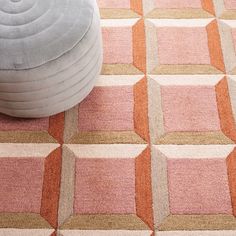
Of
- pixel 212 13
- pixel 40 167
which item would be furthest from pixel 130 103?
pixel 212 13

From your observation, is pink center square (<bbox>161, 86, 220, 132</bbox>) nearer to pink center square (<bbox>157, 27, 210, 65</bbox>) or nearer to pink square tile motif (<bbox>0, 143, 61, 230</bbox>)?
pink center square (<bbox>157, 27, 210, 65</bbox>)

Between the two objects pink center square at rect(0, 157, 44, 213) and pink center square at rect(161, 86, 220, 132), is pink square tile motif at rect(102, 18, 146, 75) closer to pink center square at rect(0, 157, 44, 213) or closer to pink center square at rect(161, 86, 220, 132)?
pink center square at rect(161, 86, 220, 132)

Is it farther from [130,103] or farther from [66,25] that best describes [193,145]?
[66,25]

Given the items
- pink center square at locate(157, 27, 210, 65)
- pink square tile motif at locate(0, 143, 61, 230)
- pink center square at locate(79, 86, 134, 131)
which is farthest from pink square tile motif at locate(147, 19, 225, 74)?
pink square tile motif at locate(0, 143, 61, 230)

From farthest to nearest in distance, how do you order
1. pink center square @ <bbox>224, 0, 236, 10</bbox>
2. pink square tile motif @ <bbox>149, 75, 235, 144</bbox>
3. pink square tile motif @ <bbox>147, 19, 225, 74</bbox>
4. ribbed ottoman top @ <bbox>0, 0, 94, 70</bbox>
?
pink center square @ <bbox>224, 0, 236, 10</bbox> < pink square tile motif @ <bbox>147, 19, 225, 74</bbox> < pink square tile motif @ <bbox>149, 75, 235, 144</bbox> < ribbed ottoman top @ <bbox>0, 0, 94, 70</bbox>

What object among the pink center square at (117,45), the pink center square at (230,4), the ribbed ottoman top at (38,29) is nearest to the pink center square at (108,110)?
the pink center square at (117,45)

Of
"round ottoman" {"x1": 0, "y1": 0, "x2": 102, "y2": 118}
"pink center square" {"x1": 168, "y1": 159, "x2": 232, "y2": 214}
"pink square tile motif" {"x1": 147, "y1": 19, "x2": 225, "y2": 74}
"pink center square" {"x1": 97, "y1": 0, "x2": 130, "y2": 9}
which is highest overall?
"round ottoman" {"x1": 0, "y1": 0, "x2": 102, "y2": 118}

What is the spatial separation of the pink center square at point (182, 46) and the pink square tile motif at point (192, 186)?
0.27 m

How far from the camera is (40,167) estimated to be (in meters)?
1.04

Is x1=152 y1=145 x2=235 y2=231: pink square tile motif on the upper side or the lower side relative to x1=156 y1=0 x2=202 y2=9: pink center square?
lower

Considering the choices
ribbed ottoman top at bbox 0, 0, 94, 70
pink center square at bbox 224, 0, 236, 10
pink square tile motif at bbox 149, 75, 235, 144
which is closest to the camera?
ribbed ottoman top at bbox 0, 0, 94, 70

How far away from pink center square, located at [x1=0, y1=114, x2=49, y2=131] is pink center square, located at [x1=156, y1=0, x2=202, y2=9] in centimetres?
51

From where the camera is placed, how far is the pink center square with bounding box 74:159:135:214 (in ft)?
3.24

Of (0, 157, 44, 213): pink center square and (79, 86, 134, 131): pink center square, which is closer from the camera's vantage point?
(0, 157, 44, 213): pink center square
